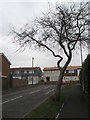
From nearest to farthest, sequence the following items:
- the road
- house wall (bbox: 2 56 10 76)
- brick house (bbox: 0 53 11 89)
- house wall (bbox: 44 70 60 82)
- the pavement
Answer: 1. the pavement
2. the road
3. brick house (bbox: 0 53 11 89)
4. house wall (bbox: 2 56 10 76)
5. house wall (bbox: 44 70 60 82)

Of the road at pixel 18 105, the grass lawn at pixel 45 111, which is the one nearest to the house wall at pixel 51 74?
the road at pixel 18 105

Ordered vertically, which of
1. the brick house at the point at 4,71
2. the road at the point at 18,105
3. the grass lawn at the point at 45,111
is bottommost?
the road at the point at 18,105


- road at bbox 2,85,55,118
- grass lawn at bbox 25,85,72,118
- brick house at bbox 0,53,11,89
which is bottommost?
road at bbox 2,85,55,118

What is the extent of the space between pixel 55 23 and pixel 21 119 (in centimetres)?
1077

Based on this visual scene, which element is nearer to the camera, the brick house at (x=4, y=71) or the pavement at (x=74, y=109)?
the pavement at (x=74, y=109)

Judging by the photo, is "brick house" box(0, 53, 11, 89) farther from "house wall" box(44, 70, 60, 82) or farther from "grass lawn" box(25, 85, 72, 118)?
"house wall" box(44, 70, 60, 82)

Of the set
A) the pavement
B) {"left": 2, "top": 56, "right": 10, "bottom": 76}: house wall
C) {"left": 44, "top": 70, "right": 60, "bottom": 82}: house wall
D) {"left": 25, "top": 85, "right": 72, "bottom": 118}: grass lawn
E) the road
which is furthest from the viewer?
{"left": 44, "top": 70, "right": 60, "bottom": 82}: house wall

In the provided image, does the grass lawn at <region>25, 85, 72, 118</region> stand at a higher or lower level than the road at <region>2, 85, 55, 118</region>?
higher

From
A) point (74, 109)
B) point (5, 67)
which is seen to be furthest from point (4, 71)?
point (74, 109)

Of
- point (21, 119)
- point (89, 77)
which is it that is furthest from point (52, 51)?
point (21, 119)

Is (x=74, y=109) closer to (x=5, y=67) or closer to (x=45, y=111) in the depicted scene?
(x=45, y=111)

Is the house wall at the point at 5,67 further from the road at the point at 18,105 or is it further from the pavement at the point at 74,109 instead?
the pavement at the point at 74,109

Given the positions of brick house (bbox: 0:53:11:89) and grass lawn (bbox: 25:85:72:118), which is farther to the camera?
brick house (bbox: 0:53:11:89)

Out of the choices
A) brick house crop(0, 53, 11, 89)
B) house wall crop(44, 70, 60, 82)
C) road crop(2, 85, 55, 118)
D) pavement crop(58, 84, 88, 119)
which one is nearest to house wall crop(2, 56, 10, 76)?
brick house crop(0, 53, 11, 89)
